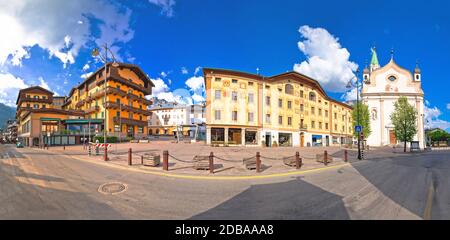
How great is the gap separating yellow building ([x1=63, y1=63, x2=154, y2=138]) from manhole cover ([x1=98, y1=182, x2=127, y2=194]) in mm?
39597

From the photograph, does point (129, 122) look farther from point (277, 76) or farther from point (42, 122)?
point (277, 76)

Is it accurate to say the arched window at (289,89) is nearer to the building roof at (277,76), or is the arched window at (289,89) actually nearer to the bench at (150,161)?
the building roof at (277,76)

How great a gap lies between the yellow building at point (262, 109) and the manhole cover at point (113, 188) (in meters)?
26.2

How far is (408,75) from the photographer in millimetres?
51125

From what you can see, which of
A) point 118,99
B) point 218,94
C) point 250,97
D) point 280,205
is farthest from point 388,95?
point 118,99

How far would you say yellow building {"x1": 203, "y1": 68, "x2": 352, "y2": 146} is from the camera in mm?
35344

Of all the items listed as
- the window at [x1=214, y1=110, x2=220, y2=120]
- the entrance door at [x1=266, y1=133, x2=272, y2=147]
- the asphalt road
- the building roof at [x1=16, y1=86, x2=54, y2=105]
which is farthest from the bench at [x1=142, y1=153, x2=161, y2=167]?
the building roof at [x1=16, y1=86, x2=54, y2=105]

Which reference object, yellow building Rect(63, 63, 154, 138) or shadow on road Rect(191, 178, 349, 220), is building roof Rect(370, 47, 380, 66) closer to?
yellow building Rect(63, 63, 154, 138)

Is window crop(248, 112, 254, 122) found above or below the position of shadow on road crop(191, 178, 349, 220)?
above

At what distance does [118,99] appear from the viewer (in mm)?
47875

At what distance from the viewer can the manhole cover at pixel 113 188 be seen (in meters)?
7.20

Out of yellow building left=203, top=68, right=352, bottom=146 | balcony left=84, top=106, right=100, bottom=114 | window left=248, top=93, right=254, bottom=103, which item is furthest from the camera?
balcony left=84, top=106, right=100, bottom=114
